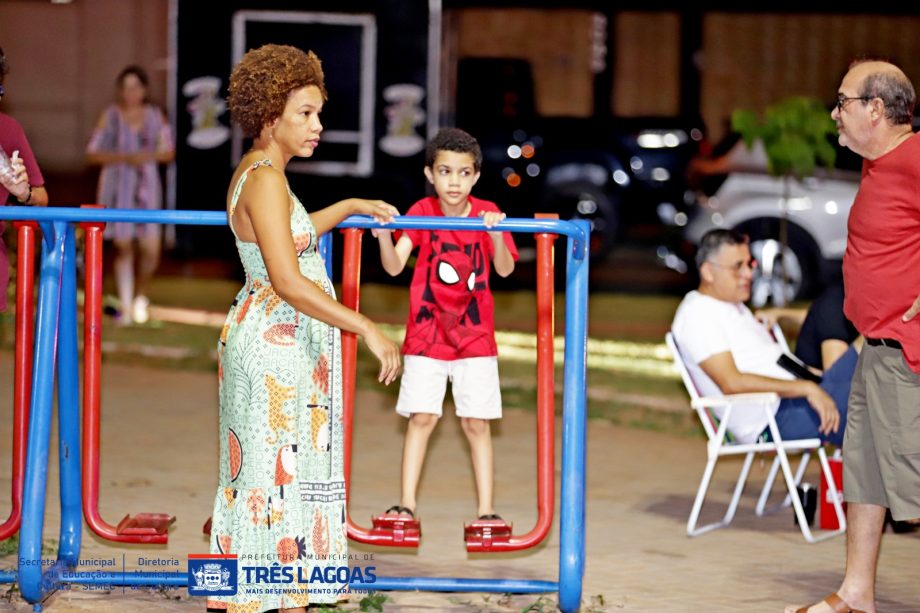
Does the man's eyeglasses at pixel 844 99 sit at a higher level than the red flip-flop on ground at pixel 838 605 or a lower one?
higher

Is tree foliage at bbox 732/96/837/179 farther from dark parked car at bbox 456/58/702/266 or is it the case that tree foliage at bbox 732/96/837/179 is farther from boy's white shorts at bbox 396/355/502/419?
boy's white shorts at bbox 396/355/502/419

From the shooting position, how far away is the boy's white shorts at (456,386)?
5785 millimetres

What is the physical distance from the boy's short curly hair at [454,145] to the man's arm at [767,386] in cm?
161

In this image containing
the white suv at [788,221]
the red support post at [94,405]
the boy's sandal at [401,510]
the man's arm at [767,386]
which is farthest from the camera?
the white suv at [788,221]

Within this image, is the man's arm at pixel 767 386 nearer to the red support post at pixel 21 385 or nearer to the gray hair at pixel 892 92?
the gray hair at pixel 892 92

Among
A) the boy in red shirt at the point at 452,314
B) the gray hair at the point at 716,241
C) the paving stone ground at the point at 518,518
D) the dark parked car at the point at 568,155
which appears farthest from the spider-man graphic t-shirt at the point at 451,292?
the dark parked car at the point at 568,155

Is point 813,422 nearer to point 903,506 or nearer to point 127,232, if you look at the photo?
point 903,506

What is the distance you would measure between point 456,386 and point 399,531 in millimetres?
686

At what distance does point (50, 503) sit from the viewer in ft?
22.7

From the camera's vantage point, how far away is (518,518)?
699cm

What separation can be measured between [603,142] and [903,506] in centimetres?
1060

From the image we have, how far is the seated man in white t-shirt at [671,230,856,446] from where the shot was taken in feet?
21.8

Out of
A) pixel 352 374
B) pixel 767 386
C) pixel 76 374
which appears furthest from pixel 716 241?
pixel 76 374

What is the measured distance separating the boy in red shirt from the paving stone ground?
522 mm
